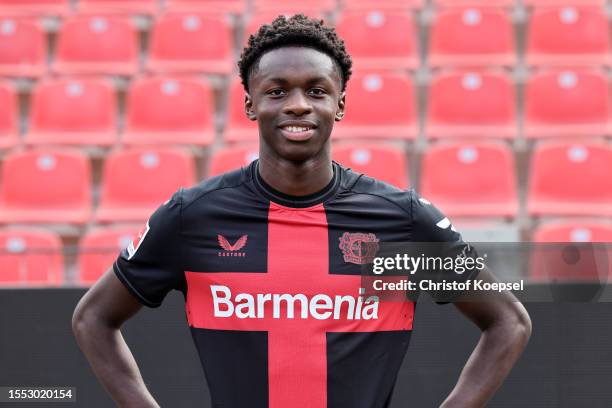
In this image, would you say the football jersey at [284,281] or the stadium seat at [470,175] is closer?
the football jersey at [284,281]

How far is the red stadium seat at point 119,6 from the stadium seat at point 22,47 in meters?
0.46

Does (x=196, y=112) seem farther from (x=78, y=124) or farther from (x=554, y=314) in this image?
(x=554, y=314)

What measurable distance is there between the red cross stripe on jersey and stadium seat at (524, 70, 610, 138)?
4.50 meters

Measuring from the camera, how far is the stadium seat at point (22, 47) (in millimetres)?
7504

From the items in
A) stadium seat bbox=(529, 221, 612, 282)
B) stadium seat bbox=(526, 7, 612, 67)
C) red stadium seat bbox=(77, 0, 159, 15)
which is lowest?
stadium seat bbox=(529, 221, 612, 282)

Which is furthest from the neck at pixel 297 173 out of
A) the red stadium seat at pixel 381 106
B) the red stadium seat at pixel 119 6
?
the red stadium seat at pixel 119 6

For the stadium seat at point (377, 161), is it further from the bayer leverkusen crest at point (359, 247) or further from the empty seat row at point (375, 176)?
the bayer leverkusen crest at point (359, 247)

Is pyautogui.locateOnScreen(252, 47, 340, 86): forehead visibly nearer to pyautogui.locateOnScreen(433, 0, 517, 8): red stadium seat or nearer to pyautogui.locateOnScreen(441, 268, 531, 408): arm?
pyautogui.locateOnScreen(441, 268, 531, 408): arm

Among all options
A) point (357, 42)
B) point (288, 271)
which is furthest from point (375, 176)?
point (288, 271)

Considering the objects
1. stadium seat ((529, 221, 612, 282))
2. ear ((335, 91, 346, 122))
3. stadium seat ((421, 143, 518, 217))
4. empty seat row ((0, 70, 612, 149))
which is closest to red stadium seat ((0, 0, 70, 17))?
empty seat row ((0, 70, 612, 149))

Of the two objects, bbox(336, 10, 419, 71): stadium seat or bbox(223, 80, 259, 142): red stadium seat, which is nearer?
bbox(223, 80, 259, 142): red stadium seat

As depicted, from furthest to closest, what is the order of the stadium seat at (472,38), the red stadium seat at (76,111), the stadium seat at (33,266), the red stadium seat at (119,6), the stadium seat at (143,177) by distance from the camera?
the red stadium seat at (119,6) → the stadium seat at (472,38) → the red stadium seat at (76,111) → the stadium seat at (143,177) → the stadium seat at (33,266)

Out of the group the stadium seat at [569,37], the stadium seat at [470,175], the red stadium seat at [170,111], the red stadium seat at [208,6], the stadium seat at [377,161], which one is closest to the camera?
the stadium seat at [377,161]

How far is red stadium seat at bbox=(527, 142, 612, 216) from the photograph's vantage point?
5.89 metres
